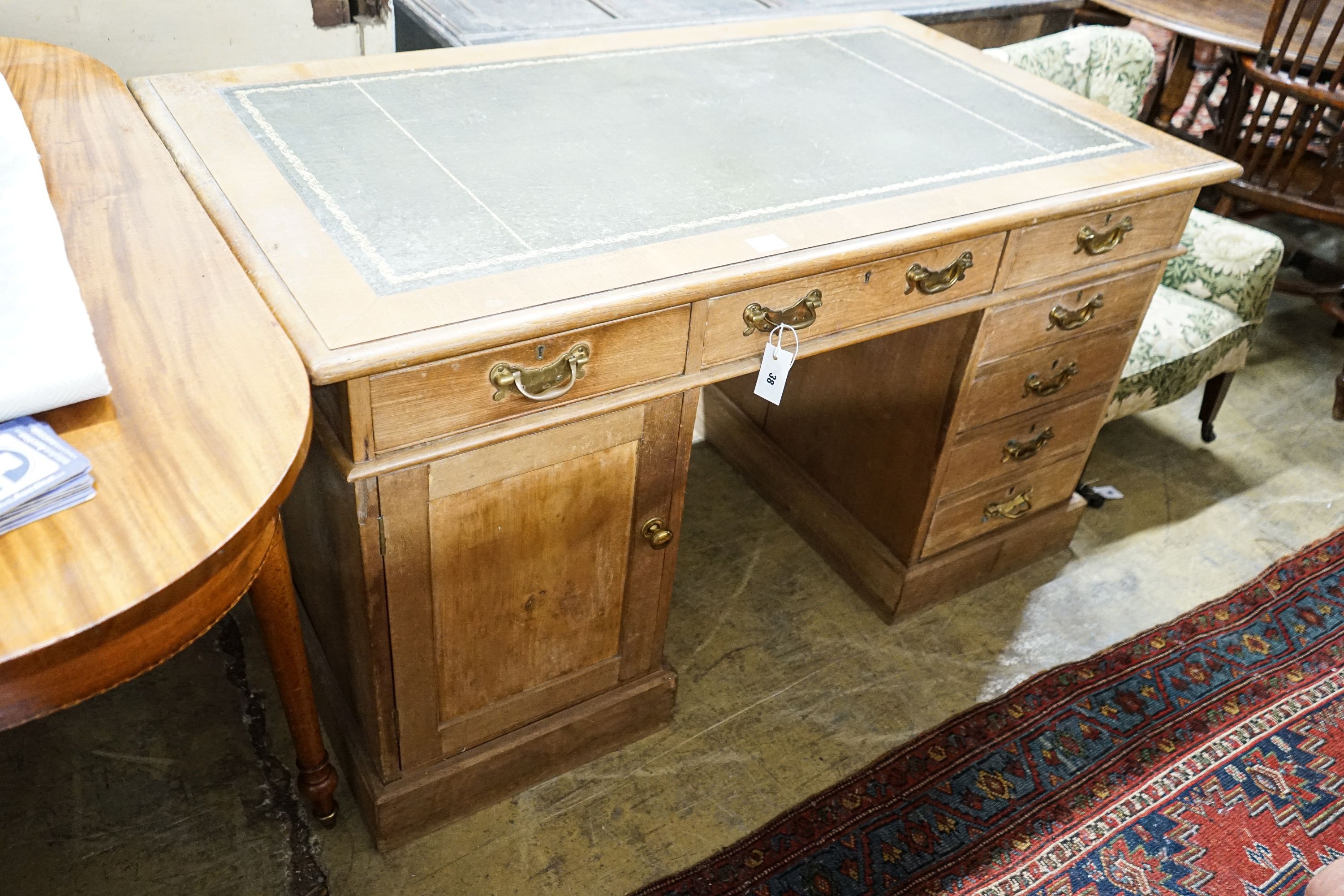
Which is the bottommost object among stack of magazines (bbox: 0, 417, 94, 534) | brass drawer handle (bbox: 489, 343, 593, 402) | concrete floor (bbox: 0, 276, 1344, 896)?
concrete floor (bbox: 0, 276, 1344, 896)

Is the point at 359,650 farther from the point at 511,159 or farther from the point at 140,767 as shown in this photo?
the point at 511,159

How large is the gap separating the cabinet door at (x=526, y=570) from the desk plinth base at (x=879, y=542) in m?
0.62

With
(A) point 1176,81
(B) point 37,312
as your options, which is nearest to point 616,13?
(A) point 1176,81

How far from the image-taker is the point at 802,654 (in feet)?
6.63

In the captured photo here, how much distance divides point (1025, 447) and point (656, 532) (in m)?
0.86

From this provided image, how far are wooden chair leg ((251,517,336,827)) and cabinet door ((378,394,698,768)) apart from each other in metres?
0.13

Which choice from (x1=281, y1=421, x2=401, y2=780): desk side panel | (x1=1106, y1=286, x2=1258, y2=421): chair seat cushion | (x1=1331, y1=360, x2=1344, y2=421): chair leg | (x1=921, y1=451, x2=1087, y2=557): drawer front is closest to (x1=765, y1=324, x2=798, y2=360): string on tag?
(x1=281, y1=421, x2=401, y2=780): desk side panel

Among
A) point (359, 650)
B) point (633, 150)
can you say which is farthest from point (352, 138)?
point (359, 650)

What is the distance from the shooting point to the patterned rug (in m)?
1.65

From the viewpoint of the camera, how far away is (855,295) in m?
1.46

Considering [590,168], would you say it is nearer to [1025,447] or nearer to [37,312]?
[37,312]

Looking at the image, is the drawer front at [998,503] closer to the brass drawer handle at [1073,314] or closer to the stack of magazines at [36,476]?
the brass drawer handle at [1073,314]

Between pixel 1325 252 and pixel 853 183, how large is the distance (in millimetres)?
2766

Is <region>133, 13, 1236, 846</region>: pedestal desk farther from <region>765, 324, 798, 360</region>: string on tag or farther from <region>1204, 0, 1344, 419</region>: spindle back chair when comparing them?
<region>1204, 0, 1344, 419</region>: spindle back chair
